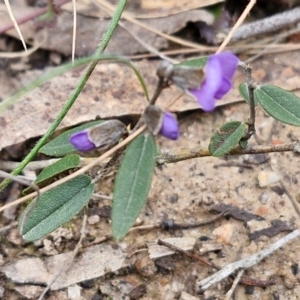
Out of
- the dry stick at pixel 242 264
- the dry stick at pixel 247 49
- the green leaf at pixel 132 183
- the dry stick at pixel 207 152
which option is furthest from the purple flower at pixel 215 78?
the dry stick at pixel 247 49

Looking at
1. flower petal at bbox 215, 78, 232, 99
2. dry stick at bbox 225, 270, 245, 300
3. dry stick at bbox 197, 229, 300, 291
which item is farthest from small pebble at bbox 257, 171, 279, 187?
flower petal at bbox 215, 78, 232, 99

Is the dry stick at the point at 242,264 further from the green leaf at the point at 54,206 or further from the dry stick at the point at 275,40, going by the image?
the dry stick at the point at 275,40

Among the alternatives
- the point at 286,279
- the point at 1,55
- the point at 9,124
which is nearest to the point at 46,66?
the point at 1,55

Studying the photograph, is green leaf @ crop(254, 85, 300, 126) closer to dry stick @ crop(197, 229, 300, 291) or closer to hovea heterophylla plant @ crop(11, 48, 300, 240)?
hovea heterophylla plant @ crop(11, 48, 300, 240)

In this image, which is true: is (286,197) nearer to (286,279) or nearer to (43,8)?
(286,279)

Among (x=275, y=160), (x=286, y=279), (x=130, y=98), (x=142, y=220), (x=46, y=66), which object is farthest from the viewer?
(x=46, y=66)

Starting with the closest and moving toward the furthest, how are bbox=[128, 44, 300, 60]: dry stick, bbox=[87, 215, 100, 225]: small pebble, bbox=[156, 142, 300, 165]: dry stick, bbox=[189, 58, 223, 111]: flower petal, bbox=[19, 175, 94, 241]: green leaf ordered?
bbox=[189, 58, 223, 111]: flower petal
bbox=[19, 175, 94, 241]: green leaf
bbox=[156, 142, 300, 165]: dry stick
bbox=[87, 215, 100, 225]: small pebble
bbox=[128, 44, 300, 60]: dry stick

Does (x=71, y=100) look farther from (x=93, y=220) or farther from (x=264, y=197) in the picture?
(x=264, y=197)
